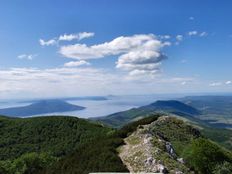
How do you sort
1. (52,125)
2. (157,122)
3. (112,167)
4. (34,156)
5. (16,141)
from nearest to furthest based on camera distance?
1. (112,167)
2. (157,122)
3. (34,156)
4. (16,141)
5. (52,125)

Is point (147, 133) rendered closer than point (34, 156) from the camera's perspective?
Yes

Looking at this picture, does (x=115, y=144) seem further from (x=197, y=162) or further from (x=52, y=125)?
(x=52, y=125)

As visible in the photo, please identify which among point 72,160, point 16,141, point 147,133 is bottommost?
point 16,141

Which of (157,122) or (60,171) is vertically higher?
(157,122)

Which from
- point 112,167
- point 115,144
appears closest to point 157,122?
point 115,144

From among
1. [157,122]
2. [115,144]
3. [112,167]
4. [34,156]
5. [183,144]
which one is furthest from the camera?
[34,156]

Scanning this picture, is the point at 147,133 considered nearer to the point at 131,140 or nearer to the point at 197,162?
the point at 131,140

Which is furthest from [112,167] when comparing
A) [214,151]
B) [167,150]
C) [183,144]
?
[183,144]

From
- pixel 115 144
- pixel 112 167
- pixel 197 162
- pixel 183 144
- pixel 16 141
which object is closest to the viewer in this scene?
pixel 112 167

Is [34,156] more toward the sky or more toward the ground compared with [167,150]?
more toward the ground
